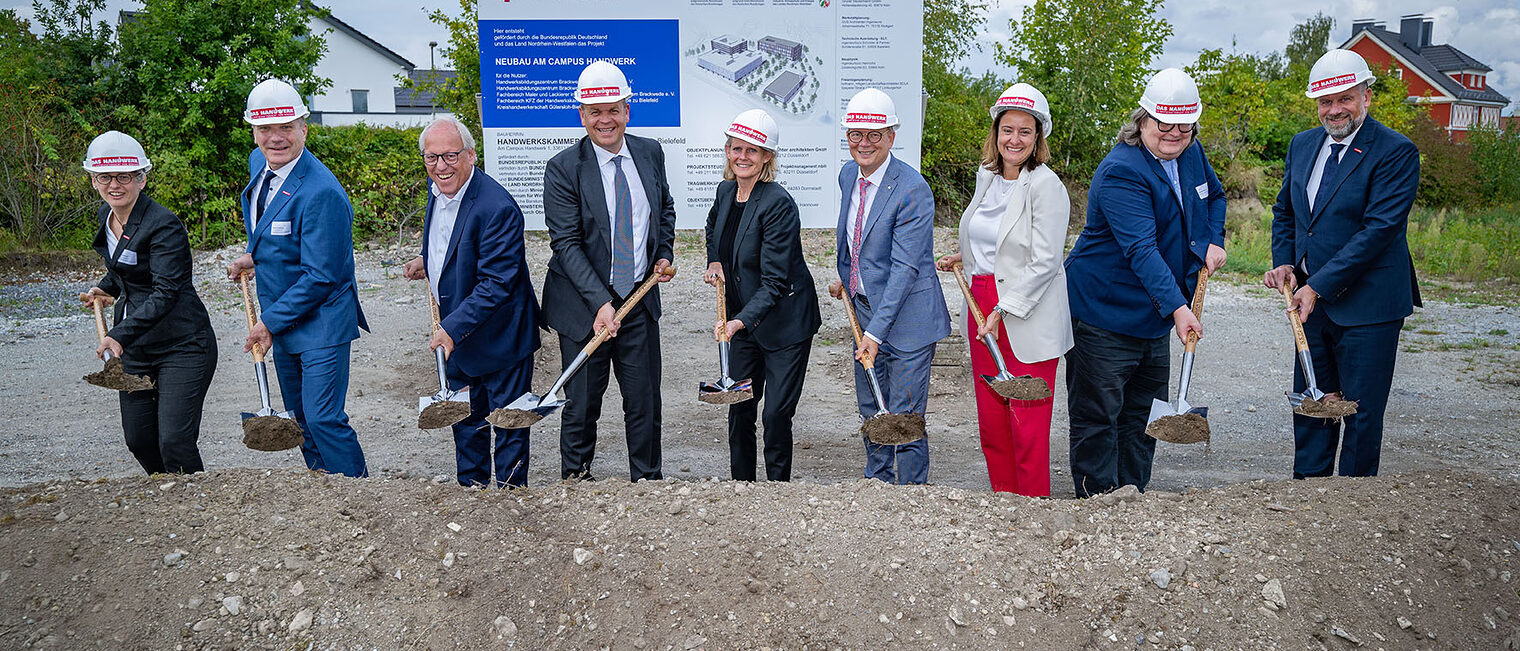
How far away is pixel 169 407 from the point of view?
176 inches

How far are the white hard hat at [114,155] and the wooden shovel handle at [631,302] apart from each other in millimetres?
2040

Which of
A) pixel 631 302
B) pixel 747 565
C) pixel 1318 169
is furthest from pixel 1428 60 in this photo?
pixel 747 565

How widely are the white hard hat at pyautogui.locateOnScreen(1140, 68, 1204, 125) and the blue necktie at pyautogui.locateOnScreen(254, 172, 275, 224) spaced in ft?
12.4

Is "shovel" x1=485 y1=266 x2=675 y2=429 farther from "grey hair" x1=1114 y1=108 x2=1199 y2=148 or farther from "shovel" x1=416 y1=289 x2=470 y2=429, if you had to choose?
"grey hair" x1=1114 y1=108 x2=1199 y2=148

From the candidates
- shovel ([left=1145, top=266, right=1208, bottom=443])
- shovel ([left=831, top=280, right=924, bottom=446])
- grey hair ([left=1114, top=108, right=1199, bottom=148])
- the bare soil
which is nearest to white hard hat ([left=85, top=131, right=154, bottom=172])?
the bare soil

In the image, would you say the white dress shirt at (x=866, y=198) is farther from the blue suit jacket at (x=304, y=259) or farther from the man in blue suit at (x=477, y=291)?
the blue suit jacket at (x=304, y=259)

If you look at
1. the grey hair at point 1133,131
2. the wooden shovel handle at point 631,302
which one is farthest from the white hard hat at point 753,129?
the grey hair at point 1133,131

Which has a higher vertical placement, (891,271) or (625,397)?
(891,271)

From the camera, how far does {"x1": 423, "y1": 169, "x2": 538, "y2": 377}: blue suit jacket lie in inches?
179

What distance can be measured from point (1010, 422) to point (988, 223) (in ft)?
3.00

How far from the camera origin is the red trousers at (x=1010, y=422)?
4500 millimetres

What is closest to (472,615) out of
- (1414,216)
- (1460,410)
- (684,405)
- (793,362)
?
(793,362)

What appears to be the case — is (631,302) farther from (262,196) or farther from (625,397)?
(262,196)

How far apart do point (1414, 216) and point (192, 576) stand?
2090 cm
